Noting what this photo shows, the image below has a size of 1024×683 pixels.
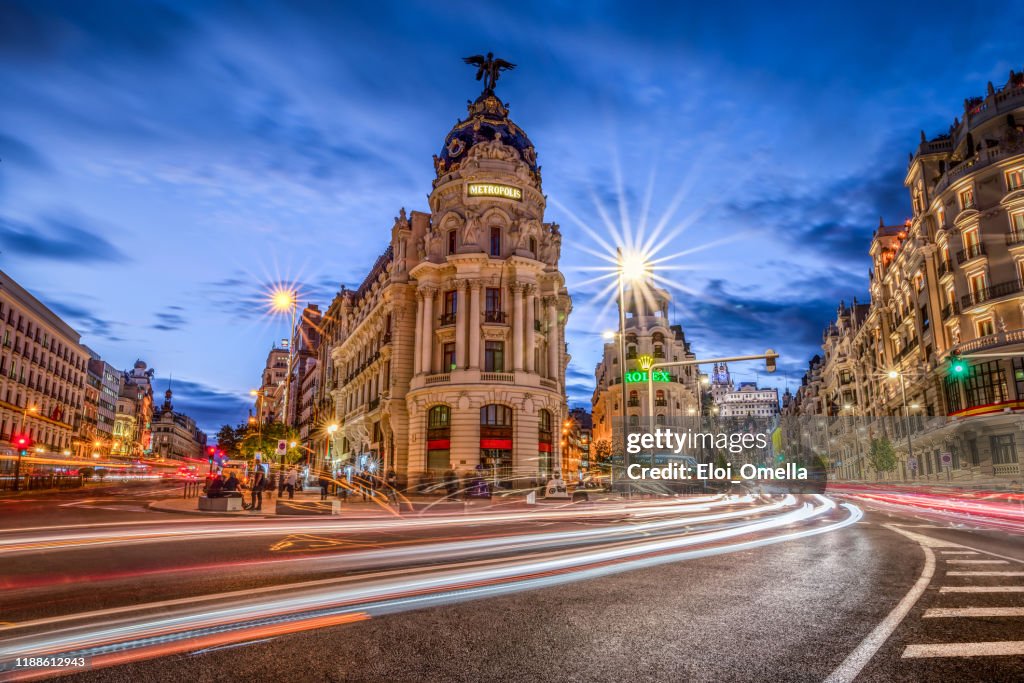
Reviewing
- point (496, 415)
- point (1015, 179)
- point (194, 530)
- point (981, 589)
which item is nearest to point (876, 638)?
point (981, 589)

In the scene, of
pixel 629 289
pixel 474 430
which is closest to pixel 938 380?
pixel 474 430

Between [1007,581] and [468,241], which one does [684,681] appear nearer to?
[1007,581]

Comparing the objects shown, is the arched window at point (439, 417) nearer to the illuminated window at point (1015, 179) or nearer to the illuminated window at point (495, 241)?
the illuminated window at point (495, 241)

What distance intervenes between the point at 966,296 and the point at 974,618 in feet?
160

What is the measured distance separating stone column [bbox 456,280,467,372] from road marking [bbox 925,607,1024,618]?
3700 cm

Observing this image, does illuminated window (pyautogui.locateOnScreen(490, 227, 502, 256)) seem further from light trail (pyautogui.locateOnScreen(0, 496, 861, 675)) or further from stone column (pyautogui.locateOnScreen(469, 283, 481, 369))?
light trail (pyautogui.locateOnScreen(0, 496, 861, 675))

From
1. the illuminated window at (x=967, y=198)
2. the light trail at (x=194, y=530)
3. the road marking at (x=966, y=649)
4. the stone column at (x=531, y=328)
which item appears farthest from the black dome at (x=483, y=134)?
the road marking at (x=966, y=649)

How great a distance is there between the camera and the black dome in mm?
48688

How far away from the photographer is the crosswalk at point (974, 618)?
487 centimetres

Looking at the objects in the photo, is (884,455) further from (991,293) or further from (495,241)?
(495,241)

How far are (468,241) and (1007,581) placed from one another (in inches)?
1554

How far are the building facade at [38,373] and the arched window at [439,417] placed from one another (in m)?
49.9

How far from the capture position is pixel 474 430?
41.2 m

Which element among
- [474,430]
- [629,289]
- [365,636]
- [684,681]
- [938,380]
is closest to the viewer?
[684,681]
